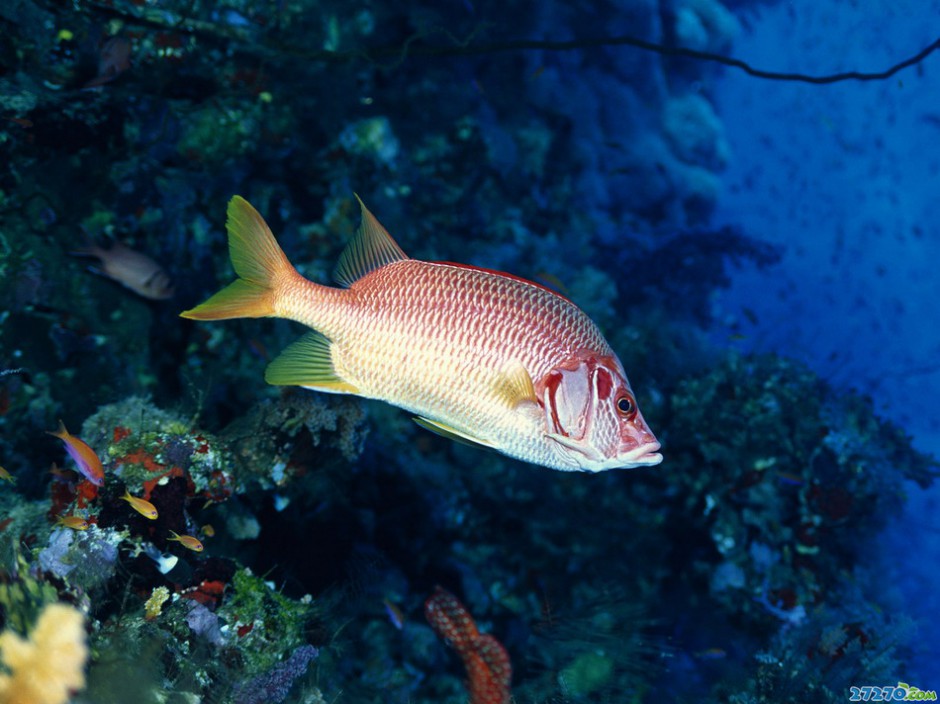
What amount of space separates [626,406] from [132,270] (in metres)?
4.57

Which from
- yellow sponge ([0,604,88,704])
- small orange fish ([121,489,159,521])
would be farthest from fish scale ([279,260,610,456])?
yellow sponge ([0,604,88,704])

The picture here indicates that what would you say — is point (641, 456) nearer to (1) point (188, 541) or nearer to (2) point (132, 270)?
(1) point (188, 541)

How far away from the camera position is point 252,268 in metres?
2.54

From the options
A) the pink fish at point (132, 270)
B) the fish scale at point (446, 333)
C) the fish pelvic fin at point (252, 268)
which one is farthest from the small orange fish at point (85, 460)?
the pink fish at point (132, 270)

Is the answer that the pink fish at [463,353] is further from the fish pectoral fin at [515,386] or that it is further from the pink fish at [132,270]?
the pink fish at [132,270]

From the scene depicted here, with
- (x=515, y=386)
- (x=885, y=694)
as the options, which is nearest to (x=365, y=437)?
(x=515, y=386)

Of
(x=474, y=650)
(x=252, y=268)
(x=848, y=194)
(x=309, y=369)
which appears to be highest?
(x=848, y=194)

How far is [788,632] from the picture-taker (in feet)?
17.8

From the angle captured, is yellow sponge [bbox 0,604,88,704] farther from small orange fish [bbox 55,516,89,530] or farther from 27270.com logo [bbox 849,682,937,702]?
27270.com logo [bbox 849,682,937,702]

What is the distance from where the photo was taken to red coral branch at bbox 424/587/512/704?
394 centimetres

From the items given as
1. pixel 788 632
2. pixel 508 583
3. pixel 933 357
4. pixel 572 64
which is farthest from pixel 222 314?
pixel 933 357

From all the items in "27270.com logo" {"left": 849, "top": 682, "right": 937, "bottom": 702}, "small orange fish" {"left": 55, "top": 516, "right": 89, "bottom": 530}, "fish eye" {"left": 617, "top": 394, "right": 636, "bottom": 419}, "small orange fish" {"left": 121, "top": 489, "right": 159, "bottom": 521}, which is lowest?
"27270.com logo" {"left": 849, "top": 682, "right": 937, "bottom": 702}

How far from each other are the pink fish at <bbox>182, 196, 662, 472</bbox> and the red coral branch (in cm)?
254

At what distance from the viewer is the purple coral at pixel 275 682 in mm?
2594
